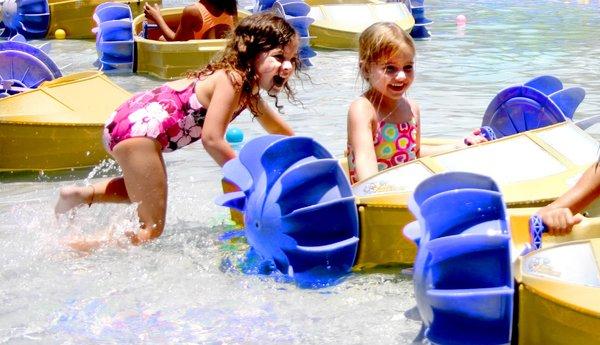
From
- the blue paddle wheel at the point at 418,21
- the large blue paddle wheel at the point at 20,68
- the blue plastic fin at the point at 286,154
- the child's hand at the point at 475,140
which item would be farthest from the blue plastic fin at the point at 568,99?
the blue paddle wheel at the point at 418,21

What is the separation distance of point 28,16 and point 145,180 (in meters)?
8.03

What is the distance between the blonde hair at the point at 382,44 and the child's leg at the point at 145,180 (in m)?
0.85

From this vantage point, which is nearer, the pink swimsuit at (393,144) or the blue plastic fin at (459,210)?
the blue plastic fin at (459,210)

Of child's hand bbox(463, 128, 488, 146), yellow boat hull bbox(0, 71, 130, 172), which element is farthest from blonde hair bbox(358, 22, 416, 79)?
yellow boat hull bbox(0, 71, 130, 172)

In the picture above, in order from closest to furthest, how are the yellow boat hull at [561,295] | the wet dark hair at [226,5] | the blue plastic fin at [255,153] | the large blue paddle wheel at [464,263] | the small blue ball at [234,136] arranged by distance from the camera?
the yellow boat hull at [561,295]
the large blue paddle wheel at [464,263]
the blue plastic fin at [255,153]
the small blue ball at [234,136]
the wet dark hair at [226,5]

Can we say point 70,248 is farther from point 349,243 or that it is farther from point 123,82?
point 123,82

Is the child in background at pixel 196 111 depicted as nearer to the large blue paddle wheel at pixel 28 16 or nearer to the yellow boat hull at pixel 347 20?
the yellow boat hull at pixel 347 20

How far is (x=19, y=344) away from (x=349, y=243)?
1.06 m

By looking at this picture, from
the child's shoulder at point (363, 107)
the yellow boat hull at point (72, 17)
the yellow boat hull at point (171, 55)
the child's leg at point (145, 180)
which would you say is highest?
the child's shoulder at point (363, 107)

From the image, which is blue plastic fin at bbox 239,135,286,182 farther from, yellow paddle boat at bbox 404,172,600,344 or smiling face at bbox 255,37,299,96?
yellow paddle boat at bbox 404,172,600,344

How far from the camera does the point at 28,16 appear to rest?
449 inches

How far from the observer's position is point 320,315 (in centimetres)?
326

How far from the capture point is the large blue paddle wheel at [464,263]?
250 cm

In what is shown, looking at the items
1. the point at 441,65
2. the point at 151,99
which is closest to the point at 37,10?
the point at 441,65
